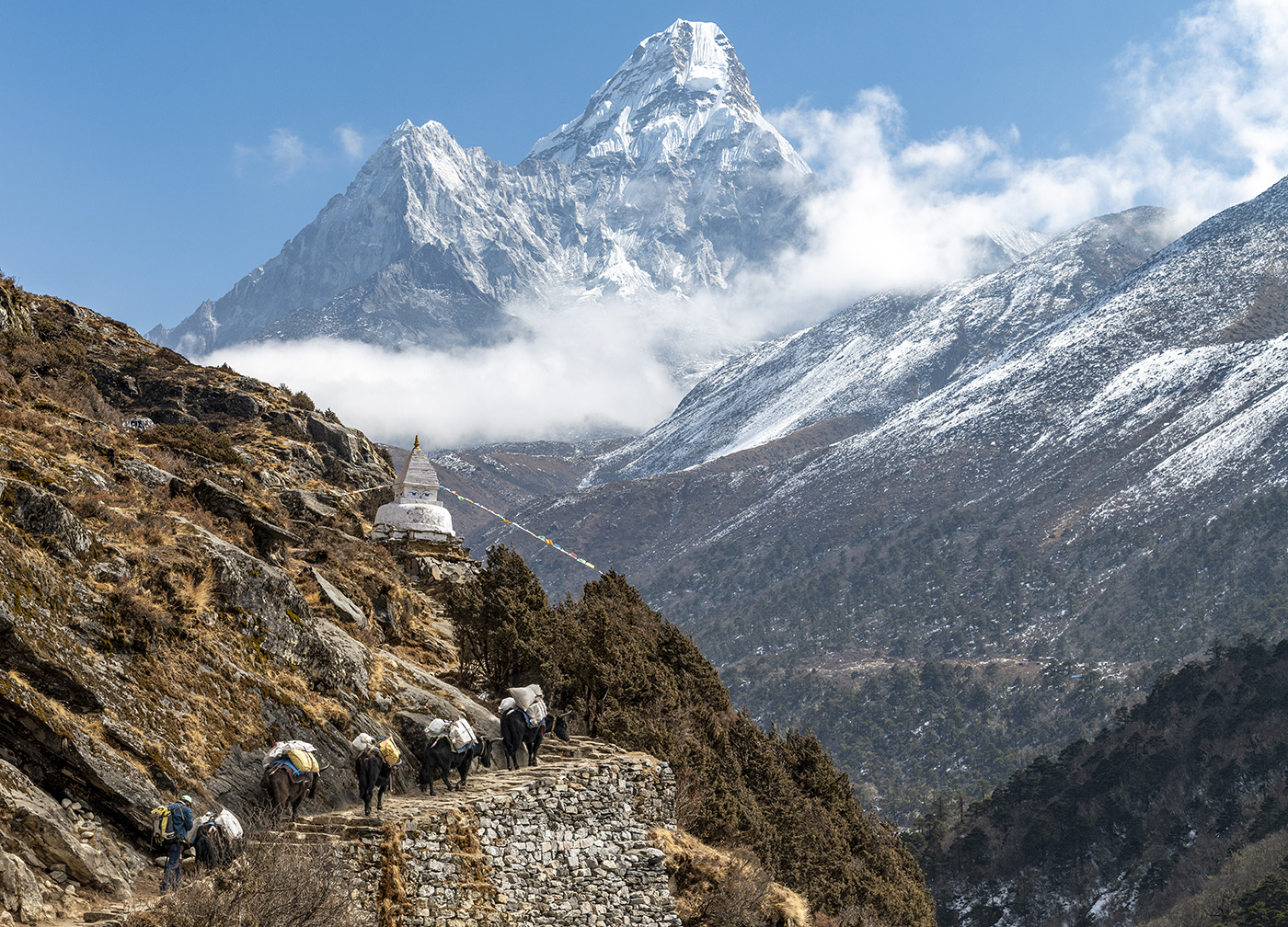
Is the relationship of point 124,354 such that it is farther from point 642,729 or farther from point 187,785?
point 187,785

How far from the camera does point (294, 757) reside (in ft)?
57.0

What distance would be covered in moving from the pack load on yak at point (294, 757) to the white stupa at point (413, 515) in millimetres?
23169

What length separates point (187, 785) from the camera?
16422 millimetres

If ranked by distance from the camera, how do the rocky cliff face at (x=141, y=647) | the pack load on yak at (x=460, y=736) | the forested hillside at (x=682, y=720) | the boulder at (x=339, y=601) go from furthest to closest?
the forested hillside at (x=682, y=720) < the boulder at (x=339, y=601) < the pack load on yak at (x=460, y=736) < the rocky cliff face at (x=141, y=647)

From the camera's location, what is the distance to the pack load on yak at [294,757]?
17312 millimetres

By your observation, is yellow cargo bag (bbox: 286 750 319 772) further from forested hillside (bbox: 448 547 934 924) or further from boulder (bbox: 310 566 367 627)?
forested hillside (bbox: 448 547 934 924)

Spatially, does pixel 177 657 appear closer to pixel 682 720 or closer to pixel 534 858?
pixel 534 858

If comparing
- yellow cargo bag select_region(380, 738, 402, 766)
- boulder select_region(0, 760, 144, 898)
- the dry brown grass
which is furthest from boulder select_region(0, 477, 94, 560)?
the dry brown grass

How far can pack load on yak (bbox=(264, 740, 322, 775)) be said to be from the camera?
17.3m

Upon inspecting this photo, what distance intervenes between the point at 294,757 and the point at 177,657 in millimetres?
2544

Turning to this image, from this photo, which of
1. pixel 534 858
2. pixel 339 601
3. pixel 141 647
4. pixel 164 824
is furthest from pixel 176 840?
pixel 339 601

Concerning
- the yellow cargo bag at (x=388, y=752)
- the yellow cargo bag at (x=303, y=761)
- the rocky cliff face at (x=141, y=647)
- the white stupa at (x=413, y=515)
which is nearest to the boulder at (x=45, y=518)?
the rocky cliff face at (x=141, y=647)

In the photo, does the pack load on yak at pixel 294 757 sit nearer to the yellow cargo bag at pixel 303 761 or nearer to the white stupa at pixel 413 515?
the yellow cargo bag at pixel 303 761

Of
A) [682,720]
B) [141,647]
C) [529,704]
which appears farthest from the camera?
[682,720]
